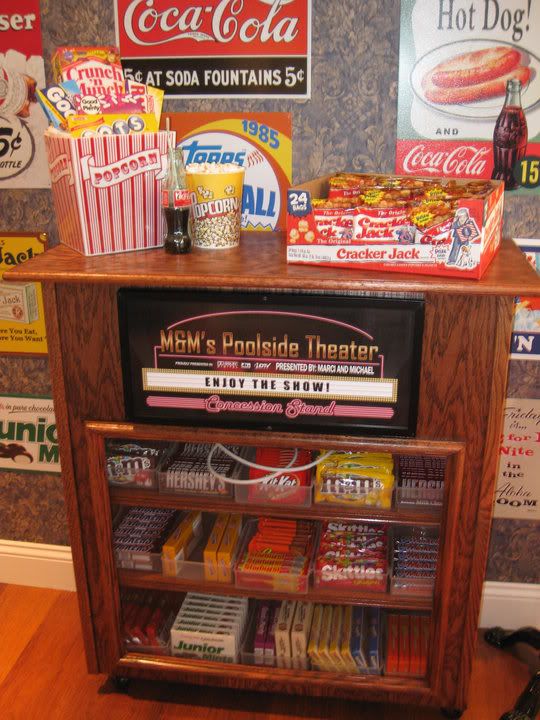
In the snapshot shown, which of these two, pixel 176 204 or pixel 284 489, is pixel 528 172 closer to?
pixel 176 204

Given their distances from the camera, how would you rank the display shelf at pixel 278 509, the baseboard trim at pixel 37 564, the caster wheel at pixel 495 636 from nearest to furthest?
the display shelf at pixel 278 509, the caster wheel at pixel 495 636, the baseboard trim at pixel 37 564

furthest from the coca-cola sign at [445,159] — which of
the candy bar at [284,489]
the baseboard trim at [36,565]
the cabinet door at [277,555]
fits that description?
the baseboard trim at [36,565]

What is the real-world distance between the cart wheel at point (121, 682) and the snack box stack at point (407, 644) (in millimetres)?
792

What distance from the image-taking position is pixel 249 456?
218 cm

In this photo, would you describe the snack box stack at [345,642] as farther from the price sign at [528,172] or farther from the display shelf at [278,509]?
the price sign at [528,172]

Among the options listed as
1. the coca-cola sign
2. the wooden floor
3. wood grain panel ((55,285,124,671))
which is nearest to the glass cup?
wood grain panel ((55,285,124,671))

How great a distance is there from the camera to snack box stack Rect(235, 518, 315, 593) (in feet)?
6.94

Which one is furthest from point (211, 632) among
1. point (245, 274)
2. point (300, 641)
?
point (245, 274)

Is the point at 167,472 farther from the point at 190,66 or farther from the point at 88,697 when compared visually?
the point at 190,66

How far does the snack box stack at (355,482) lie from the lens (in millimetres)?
2025

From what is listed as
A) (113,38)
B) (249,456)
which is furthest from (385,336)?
(113,38)

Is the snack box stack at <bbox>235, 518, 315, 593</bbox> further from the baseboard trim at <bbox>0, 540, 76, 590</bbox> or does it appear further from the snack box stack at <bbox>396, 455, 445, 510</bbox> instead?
the baseboard trim at <bbox>0, 540, 76, 590</bbox>

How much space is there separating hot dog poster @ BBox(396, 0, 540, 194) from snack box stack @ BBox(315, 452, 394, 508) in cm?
84

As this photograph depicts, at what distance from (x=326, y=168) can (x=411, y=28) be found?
43 cm
